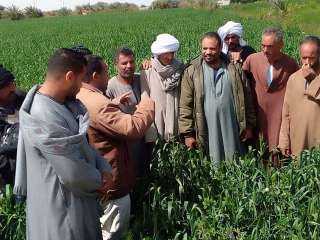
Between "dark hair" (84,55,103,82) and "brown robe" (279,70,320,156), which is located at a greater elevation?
"dark hair" (84,55,103,82)

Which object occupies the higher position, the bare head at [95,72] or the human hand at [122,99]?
the bare head at [95,72]

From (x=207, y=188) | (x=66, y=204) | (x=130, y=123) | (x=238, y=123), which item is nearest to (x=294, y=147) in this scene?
(x=238, y=123)

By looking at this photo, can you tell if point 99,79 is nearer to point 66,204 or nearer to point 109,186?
point 109,186

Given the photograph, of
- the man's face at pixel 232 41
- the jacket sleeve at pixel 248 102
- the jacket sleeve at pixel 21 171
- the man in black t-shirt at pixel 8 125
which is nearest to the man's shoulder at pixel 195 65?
the jacket sleeve at pixel 248 102

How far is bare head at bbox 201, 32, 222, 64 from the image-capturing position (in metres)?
4.48

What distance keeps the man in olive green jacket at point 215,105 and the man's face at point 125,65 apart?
522 mm

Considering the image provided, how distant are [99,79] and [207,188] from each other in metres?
1.26

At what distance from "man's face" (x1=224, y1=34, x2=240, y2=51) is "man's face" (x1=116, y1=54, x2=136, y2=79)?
1525 mm

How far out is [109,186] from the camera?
3.62 meters

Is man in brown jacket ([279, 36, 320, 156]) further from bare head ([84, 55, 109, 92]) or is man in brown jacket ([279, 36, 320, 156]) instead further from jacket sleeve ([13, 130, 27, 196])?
jacket sleeve ([13, 130, 27, 196])

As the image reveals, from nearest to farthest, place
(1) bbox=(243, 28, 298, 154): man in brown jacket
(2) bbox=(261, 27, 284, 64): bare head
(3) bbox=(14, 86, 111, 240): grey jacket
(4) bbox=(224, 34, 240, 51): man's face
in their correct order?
(3) bbox=(14, 86, 111, 240): grey jacket → (2) bbox=(261, 27, 284, 64): bare head → (1) bbox=(243, 28, 298, 154): man in brown jacket → (4) bbox=(224, 34, 240, 51): man's face

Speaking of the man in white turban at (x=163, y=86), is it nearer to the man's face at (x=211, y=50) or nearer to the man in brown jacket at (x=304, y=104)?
the man's face at (x=211, y=50)

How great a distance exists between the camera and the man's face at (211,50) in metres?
4.49

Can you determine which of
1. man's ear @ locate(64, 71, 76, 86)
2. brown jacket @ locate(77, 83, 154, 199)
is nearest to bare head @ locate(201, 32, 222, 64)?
brown jacket @ locate(77, 83, 154, 199)
